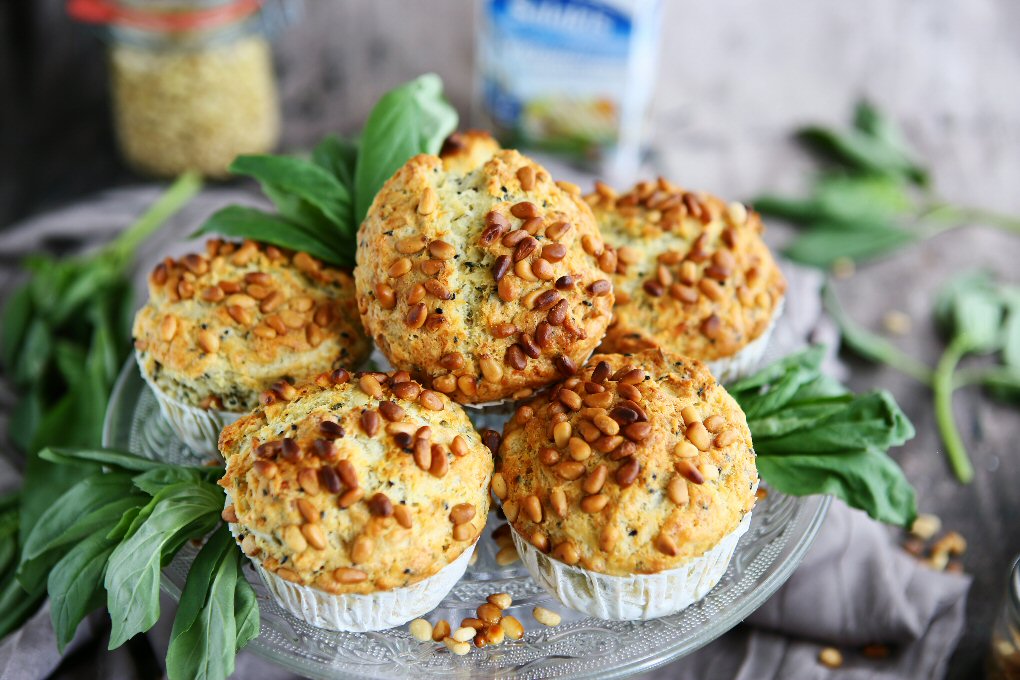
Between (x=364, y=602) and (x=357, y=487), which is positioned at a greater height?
(x=357, y=487)

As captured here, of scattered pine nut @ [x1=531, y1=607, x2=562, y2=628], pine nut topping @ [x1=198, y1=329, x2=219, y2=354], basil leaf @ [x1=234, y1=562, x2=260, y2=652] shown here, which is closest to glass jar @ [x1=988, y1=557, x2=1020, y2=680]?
scattered pine nut @ [x1=531, y1=607, x2=562, y2=628]

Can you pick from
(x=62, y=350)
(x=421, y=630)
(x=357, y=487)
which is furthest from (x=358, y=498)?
(x=62, y=350)

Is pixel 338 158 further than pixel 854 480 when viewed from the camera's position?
Yes

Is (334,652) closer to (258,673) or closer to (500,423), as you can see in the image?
(258,673)

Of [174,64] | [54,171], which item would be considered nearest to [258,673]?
[174,64]

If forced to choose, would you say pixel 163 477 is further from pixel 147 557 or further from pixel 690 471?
pixel 690 471

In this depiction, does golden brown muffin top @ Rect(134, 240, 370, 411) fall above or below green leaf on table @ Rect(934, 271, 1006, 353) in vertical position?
above

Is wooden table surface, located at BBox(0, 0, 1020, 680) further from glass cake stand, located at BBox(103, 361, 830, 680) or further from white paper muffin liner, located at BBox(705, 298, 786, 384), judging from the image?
glass cake stand, located at BBox(103, 361, 830, 680)
